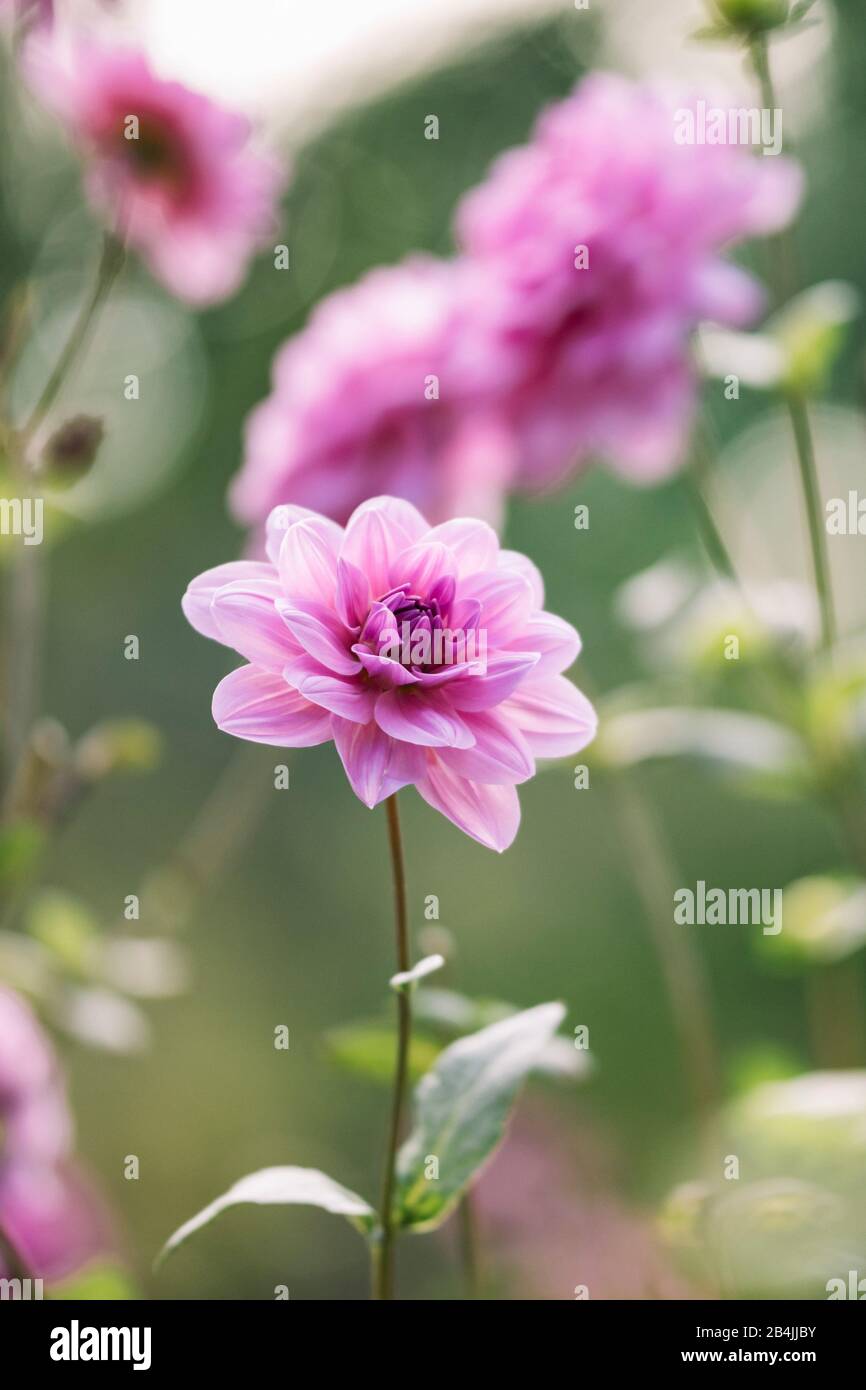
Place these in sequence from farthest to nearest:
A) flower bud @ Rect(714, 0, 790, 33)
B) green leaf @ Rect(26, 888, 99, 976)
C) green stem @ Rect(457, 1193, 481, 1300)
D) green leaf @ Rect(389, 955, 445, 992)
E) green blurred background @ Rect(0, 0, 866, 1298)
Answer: green blurred background @ Rect(0, 0, 866, 1298)
green leaf @ Rect(26, 888, 99, 976)
flower bud @ Rect(714, 0, 790, 33)
green stem @ Rect(457, 1193, 481, 1300)
green leaf @ Rect(389, 955, 445, 992)

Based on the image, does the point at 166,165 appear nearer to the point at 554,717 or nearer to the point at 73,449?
the point at 73,449

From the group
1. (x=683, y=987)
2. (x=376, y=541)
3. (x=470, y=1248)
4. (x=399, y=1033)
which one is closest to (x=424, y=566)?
(x=376, y=541)

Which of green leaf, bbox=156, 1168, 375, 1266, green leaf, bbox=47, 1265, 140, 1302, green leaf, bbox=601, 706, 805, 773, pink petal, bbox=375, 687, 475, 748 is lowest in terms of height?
green leaf, bbox=47, 1265, 140, 1302

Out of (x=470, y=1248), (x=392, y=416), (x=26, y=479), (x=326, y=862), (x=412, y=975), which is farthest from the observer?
(x=326, y=862)

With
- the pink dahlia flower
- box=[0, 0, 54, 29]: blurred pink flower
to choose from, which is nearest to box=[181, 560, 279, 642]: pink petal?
the pink dahlia flower

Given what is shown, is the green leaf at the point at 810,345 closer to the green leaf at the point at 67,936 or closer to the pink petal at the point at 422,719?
the pink petal at the point at 422,719

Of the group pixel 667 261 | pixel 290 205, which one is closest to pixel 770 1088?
pixel 667 261

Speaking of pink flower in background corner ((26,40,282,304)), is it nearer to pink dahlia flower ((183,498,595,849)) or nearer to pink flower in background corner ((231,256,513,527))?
Result: pink flower in background corner ((231,256,513,527))

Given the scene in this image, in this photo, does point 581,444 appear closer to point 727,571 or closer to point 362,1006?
point 727,571
